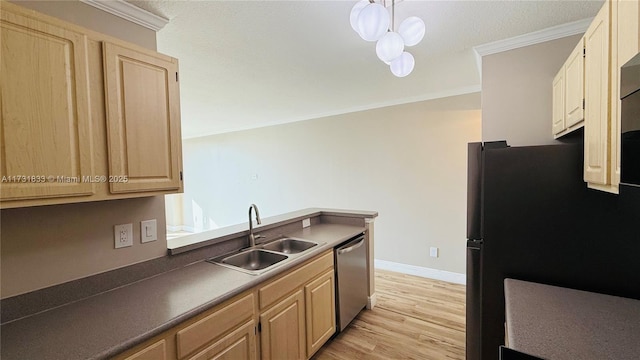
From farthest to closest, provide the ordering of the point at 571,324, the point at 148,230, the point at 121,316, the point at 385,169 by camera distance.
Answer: the point at 385,169 → the point at 148,230 → the point at 121,316 → the point at 571,324

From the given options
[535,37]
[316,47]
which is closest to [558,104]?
[535,37]

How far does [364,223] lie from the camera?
283 centimetres

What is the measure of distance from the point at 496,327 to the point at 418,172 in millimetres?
2389

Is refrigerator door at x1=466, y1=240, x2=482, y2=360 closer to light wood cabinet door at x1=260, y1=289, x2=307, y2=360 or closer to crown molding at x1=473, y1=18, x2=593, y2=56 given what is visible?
light wood cabinet door at x1=260, y1=289, x2=307, y2=360

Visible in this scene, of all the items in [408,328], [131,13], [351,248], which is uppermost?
[131,13]

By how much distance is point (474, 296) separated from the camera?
→ 1687 mm

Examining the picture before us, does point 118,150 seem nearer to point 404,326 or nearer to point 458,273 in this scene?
point 404,326

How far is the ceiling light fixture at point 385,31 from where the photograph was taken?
1.21 meters

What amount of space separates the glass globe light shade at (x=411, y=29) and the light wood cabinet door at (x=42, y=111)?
1541 mm

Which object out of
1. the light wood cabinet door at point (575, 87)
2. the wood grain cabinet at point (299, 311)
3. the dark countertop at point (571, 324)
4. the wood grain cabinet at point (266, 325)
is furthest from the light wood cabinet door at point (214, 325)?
the light wood cabinet door at point (575, 87)

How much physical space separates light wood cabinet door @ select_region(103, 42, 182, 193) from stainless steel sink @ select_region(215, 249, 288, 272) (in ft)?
2.52

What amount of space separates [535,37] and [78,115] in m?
3.05

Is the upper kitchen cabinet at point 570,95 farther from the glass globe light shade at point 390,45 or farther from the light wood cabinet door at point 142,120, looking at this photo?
the light wood cabinet door at point 142,120

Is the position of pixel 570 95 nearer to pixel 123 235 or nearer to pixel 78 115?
pixel 78 115
